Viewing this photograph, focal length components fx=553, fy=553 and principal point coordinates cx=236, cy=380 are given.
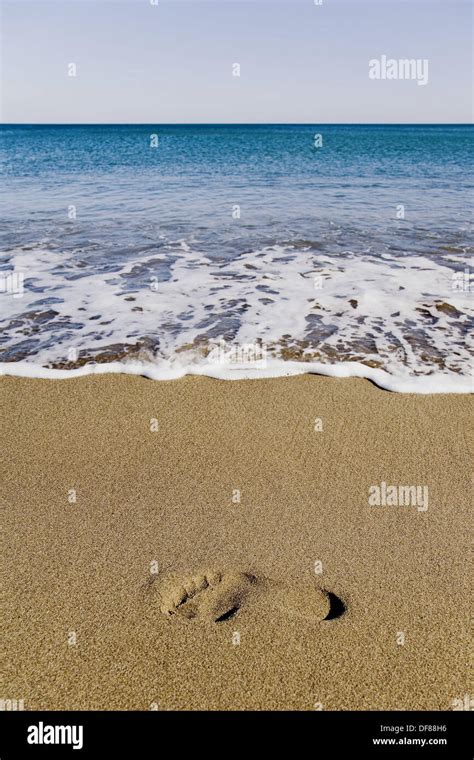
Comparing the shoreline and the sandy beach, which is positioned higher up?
the shoreline

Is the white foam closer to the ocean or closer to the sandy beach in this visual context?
the ocean

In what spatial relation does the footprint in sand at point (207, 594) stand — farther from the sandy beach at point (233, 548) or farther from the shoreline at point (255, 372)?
the shoreline at point (255, 372)

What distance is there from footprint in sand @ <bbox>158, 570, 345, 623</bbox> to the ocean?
2305mm

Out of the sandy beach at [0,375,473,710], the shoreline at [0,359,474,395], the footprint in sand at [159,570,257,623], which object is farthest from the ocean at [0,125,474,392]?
the footprint in sand at [159,570,257,623]

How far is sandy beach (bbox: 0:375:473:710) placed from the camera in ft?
7.52

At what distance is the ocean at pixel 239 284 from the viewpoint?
17.0 ft

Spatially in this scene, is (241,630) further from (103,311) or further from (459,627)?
(103,311)

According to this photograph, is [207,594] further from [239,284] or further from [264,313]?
[239,284]

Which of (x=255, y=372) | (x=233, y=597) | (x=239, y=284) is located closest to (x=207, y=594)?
(x=233, y=597)

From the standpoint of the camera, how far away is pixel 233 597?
106 inches

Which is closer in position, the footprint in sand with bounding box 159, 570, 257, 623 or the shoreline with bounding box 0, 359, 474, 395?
the footprint in sand with bounding box 159, 570, 257, 623

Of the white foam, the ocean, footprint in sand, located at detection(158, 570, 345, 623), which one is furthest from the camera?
the ocean

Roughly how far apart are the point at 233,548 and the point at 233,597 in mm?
338

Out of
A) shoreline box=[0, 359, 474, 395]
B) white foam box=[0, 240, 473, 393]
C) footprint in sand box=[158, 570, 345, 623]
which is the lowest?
footprint in sand box=[158, 570, 345, 623]
